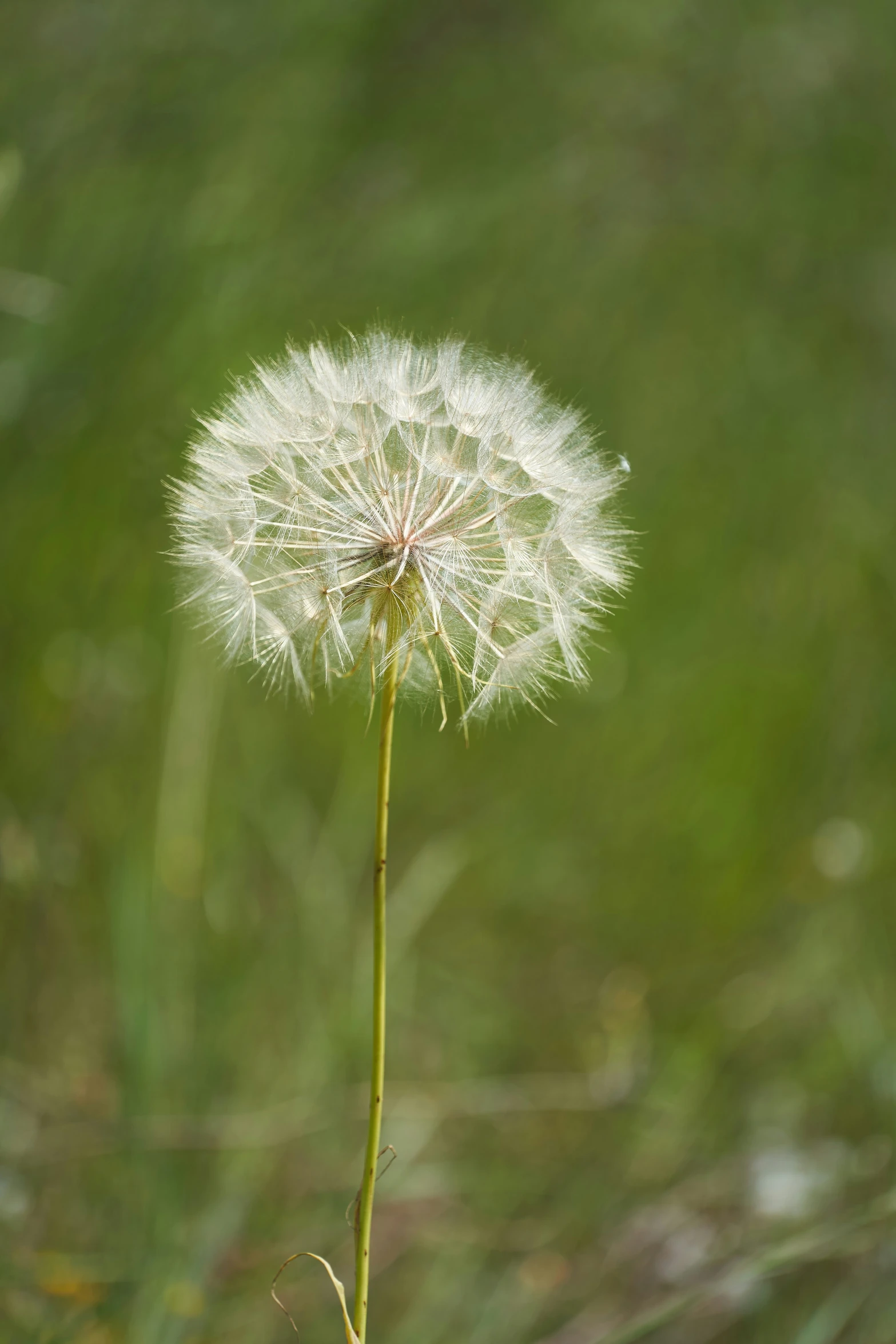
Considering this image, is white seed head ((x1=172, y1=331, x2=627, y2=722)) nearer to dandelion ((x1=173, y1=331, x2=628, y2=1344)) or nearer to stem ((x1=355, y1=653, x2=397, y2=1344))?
dandelion ((x1=173, y1=331, x2=628, y2=1344))

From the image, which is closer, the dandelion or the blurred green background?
the dandelion

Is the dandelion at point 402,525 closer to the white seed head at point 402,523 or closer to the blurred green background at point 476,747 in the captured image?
the white seed head at point 402,523

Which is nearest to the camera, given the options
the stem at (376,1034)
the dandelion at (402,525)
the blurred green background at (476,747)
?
the stem at (376,1034)

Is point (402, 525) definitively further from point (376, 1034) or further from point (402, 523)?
point (376, 1034)

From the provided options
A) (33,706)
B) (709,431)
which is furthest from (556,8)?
(33,706)

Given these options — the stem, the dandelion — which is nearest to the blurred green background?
the stem

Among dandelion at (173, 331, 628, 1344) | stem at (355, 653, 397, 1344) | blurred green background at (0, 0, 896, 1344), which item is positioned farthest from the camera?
blurred green background at (0, 0, 896, 1344)

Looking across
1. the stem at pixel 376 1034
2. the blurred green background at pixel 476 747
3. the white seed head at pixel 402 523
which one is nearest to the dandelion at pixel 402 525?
the white seed head at pixel 402 523
